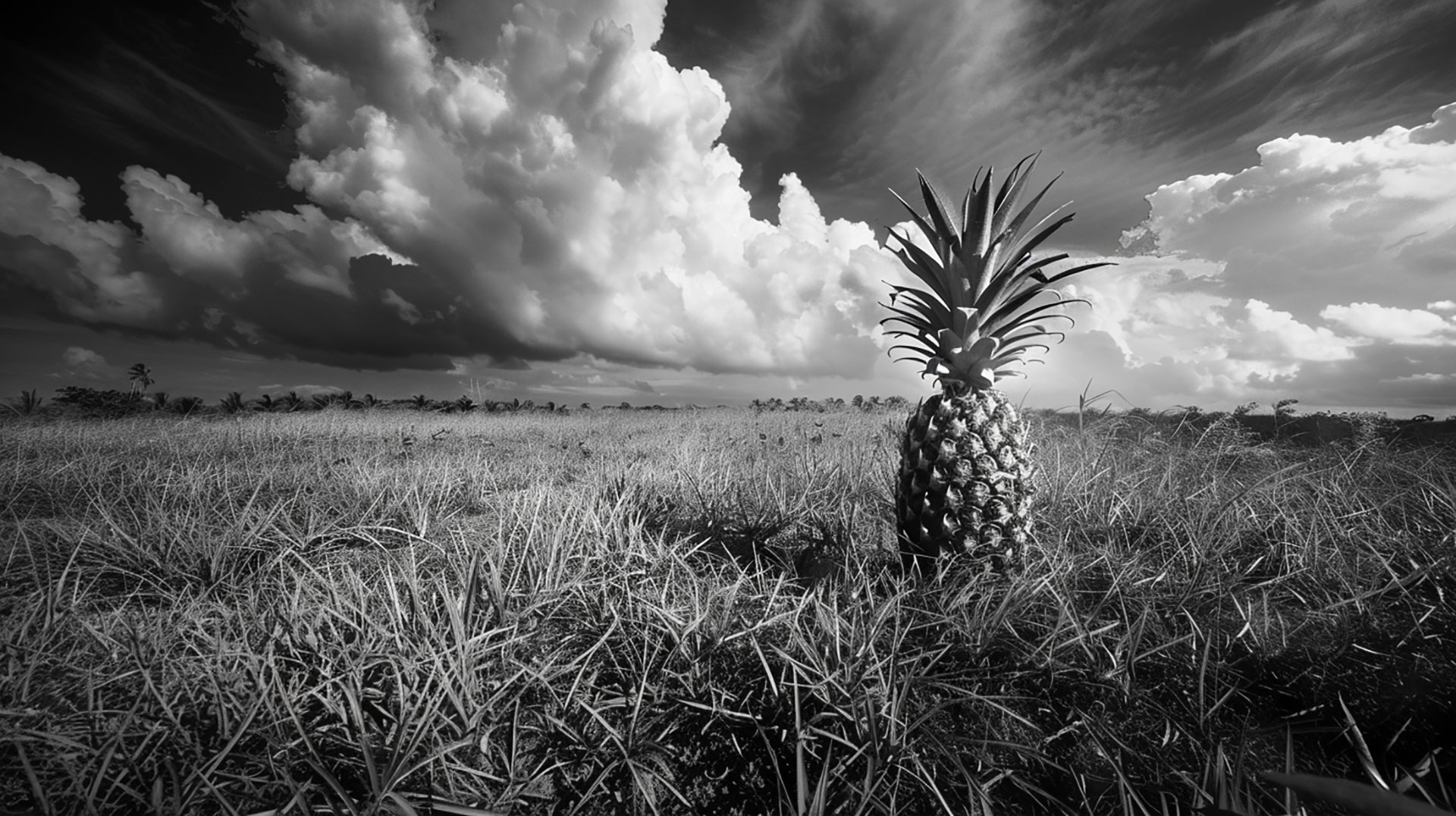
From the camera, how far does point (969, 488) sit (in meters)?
2.99

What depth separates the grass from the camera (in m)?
1.69

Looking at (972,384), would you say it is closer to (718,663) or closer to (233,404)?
(718,663)

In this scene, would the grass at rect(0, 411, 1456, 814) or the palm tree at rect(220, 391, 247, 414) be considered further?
the palm tree at rect(220, 391, 247, 414)

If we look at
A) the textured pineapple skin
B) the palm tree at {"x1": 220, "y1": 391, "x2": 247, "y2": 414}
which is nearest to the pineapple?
the textured pineapple skin

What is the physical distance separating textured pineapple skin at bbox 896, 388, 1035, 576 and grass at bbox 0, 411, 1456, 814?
0.57ft

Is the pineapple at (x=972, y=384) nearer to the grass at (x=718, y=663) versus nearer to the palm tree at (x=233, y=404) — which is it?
the grass at (x=718, y=663)

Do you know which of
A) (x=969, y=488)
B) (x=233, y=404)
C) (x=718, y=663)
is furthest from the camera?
(x=233, y=404)

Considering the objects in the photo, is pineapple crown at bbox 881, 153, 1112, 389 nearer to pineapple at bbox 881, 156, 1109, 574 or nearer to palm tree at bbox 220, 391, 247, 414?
pineapple at bbox 881, 156, 1109, 574

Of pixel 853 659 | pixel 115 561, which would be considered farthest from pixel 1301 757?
pixel 115 561

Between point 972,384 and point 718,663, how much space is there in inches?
81.9

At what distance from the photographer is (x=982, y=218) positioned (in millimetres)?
3205

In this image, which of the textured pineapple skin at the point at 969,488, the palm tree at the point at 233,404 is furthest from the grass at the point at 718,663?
the palm tree at the point at 233,404

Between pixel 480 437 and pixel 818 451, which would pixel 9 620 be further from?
pixel 480 437

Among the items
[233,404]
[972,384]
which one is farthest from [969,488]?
[233,404]
